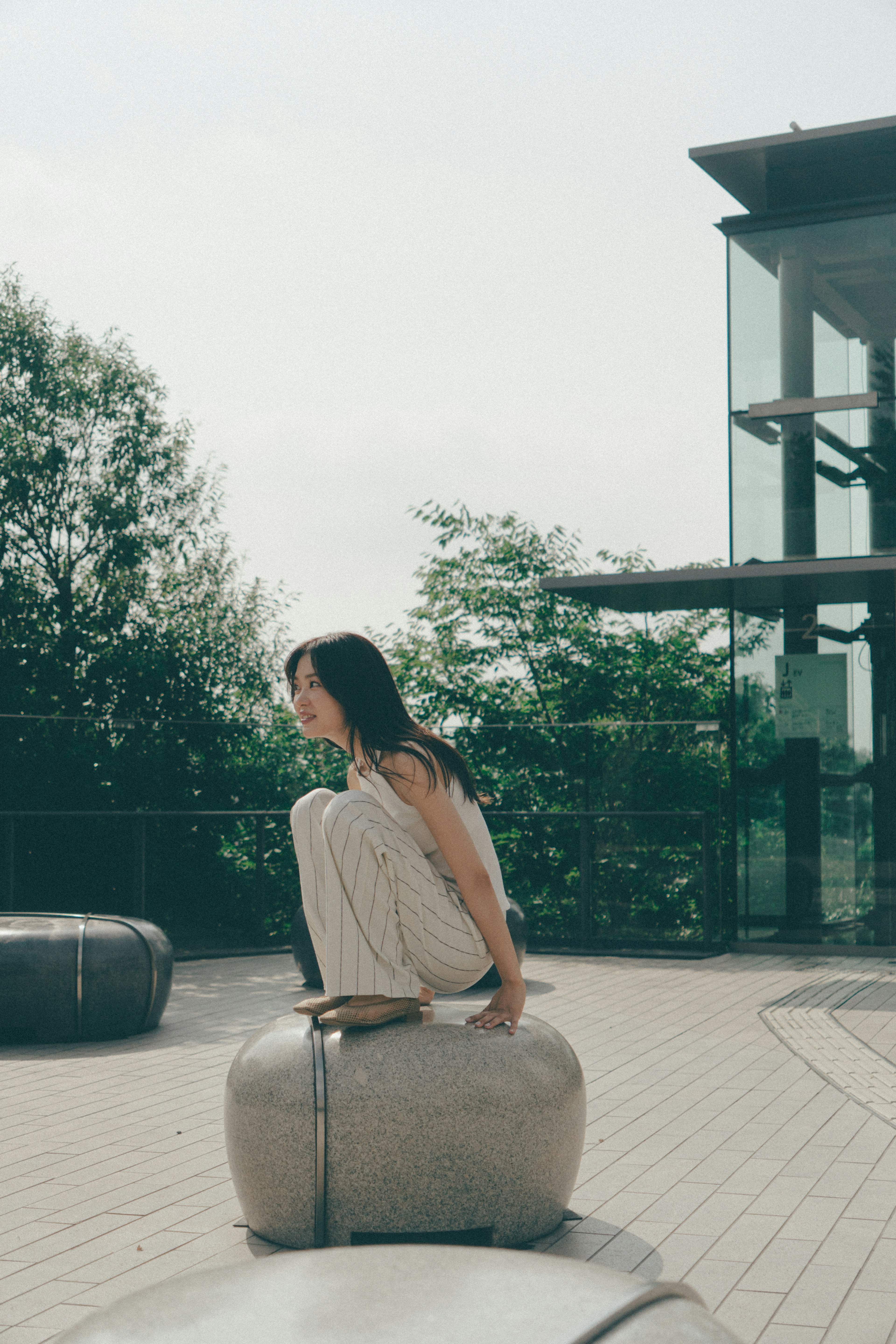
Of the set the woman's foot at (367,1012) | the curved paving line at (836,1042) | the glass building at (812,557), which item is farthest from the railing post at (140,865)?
the woman's foot at (367,1012)

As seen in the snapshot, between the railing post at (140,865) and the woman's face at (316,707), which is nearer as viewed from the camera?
the woman's face at (316,707)

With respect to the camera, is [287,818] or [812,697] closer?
[812,697]

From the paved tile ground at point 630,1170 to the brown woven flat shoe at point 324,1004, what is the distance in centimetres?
75

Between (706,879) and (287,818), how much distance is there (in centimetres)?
426

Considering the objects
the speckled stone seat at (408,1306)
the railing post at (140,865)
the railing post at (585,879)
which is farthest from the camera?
the railing post at (585,879)

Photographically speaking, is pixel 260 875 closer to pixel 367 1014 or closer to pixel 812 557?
pixel 812 557

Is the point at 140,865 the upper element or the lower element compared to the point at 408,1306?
lower

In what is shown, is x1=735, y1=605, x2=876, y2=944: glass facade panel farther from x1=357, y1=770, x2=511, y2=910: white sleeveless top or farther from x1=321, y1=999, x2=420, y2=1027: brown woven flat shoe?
x1=321, y1=999, x2=420, y2=1027: brown woven flat shoe

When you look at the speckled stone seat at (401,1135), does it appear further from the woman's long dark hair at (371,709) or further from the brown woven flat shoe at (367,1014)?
the woman's long dark hair at (371,709)

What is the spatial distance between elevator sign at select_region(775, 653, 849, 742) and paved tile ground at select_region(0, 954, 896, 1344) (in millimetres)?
4047

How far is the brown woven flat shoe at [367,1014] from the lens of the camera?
424 centimetres

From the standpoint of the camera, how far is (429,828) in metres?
4.38

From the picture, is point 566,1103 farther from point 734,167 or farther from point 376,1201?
point 734,167

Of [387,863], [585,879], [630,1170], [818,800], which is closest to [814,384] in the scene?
[818,800]
